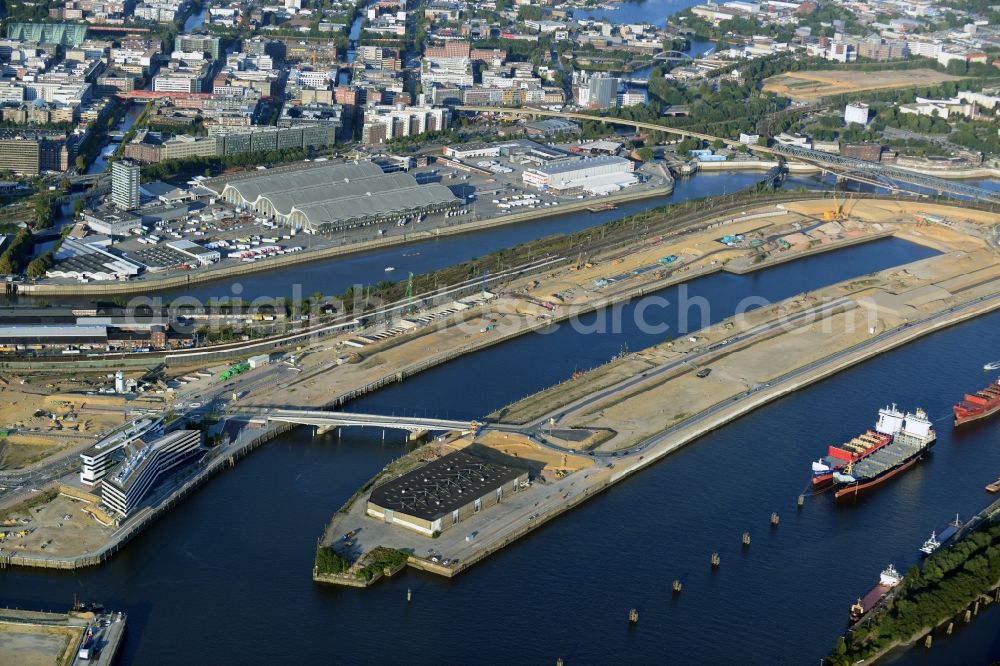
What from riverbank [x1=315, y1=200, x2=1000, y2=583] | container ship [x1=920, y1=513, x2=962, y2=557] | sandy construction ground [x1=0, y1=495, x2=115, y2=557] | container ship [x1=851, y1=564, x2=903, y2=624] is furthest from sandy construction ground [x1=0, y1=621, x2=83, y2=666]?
container ship [x1=920, y1=513, x2=962, y2=557]

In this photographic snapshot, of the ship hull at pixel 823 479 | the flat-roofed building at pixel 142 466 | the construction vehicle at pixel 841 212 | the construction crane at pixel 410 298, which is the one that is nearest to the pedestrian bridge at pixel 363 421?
the flat-roofed building at pixel 142 466

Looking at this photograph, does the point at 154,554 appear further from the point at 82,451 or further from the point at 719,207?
the point at 719,207

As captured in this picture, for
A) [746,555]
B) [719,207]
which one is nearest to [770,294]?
[719,207]

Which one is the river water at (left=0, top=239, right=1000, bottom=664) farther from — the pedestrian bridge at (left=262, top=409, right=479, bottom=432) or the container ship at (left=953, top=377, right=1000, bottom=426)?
the container ship at (left=953, top=377, right=1000, bottom=426)

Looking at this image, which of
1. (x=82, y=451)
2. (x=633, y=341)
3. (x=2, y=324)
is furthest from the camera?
(x=633, y=341)

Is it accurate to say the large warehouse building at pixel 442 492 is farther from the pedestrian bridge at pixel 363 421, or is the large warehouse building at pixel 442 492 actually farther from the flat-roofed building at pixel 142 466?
the flat-roofed building at pixel 142 466

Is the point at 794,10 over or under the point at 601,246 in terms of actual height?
over

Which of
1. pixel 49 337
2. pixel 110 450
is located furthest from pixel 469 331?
pixel 110 450
